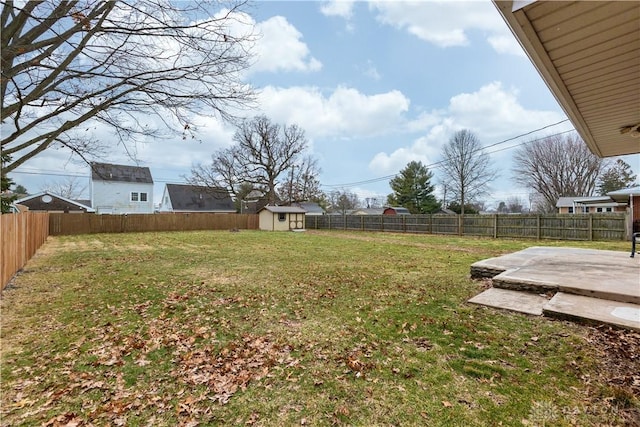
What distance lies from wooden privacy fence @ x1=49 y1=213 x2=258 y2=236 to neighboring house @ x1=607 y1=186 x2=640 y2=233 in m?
22.0

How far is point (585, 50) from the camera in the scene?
6.92 feet

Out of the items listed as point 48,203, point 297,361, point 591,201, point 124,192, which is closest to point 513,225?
A: point 591,201

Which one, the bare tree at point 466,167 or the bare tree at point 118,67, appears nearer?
the bare tree at point 118,67

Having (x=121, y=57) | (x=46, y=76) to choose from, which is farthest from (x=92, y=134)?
(x=121, y=57)

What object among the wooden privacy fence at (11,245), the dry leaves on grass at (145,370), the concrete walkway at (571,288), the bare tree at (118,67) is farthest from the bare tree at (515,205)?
the wooden privacy fence at (11,245)

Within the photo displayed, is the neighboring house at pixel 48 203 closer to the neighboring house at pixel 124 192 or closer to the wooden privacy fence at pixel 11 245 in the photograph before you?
the neighboring house at pixel 124 192

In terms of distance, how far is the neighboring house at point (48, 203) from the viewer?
22828 millimetres

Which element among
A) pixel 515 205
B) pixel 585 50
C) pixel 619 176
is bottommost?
pixel 585 50

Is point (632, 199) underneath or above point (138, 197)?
underneath

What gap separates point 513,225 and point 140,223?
22.3 metres

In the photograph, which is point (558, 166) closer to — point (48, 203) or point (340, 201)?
point (340, 201)

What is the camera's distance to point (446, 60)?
11.1m

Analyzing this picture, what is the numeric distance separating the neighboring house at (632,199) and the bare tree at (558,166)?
1379cm

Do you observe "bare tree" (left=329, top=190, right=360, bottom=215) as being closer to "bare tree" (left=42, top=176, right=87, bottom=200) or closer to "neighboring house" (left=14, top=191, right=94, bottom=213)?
"neighboring house" (left=14, top=191, right=94, bottom=213)
